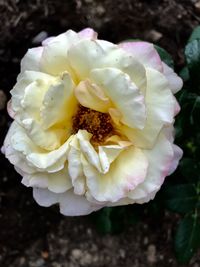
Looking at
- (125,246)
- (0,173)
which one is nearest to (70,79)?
(0,173)

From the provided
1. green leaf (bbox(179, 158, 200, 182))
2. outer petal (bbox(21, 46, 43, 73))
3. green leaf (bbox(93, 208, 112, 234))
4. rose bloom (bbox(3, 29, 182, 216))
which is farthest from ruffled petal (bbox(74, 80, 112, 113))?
green leaf (bbox(93, 208, 112, 234))

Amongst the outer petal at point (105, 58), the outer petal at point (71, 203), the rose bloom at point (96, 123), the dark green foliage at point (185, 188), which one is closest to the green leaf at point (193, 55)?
the dark green foliage at point (185, 188)

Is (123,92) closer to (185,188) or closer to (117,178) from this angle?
(117,178)

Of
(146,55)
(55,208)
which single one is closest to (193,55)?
(146,55)

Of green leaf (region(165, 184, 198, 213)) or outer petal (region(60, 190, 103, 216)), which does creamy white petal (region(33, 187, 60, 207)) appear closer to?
outer petal (region(60, 190, 103, 216))

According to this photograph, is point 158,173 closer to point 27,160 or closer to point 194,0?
point 27,160

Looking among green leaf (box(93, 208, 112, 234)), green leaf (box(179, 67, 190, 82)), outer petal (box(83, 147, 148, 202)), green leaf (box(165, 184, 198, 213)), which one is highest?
outer petal (box(83, 147, 148, 202))
